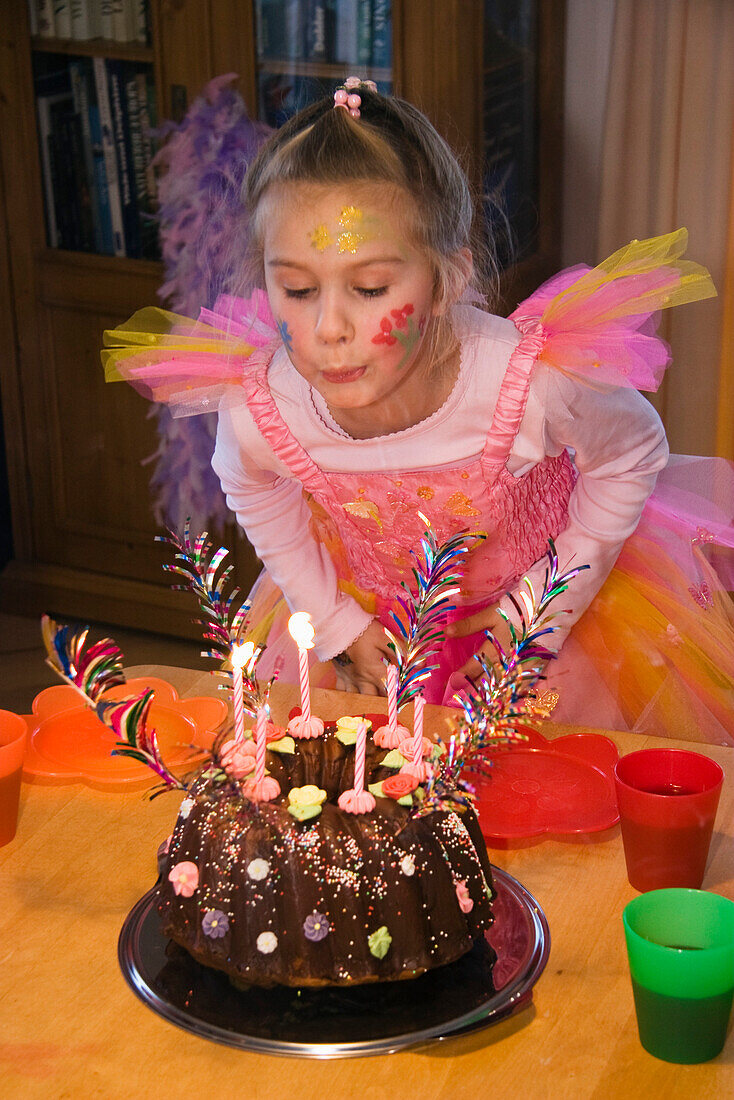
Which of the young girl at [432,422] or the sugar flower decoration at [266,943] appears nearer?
the sugar flower decoration at [266,943]

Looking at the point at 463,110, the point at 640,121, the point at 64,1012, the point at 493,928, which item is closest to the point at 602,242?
the point at 640,121

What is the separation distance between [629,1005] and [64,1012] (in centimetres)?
33

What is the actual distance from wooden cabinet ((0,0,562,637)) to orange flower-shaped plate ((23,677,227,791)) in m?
0.99

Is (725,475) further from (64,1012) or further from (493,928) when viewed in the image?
(64,1012)

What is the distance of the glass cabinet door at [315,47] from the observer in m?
1.84

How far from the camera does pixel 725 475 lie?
52.6 inches

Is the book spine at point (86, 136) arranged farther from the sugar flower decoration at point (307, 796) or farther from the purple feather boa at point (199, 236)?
the sugar flower decoration at point (307, 796)

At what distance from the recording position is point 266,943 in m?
0.74

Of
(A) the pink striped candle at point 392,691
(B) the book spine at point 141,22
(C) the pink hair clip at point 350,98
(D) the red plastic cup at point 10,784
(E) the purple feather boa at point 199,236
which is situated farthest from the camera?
(B) the book spine at point 141,22

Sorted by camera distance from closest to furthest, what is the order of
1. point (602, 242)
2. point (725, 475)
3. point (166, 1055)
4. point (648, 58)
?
1. point (166, 1055)
2. point (725, 475)
3. point (648, 58)
4. point (602, 242)

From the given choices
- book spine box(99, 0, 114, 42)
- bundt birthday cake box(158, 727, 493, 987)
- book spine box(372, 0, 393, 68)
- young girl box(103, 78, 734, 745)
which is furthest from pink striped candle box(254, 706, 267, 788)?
book spine box(99, 0, 114, 42)

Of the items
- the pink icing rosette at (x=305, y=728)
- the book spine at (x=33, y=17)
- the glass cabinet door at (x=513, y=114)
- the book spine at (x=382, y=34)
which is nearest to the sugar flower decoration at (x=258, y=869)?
the pink icing rosette at (x=305, y=728)

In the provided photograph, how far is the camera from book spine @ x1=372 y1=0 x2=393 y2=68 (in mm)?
1822

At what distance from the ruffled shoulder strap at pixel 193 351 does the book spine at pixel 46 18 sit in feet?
3.73
